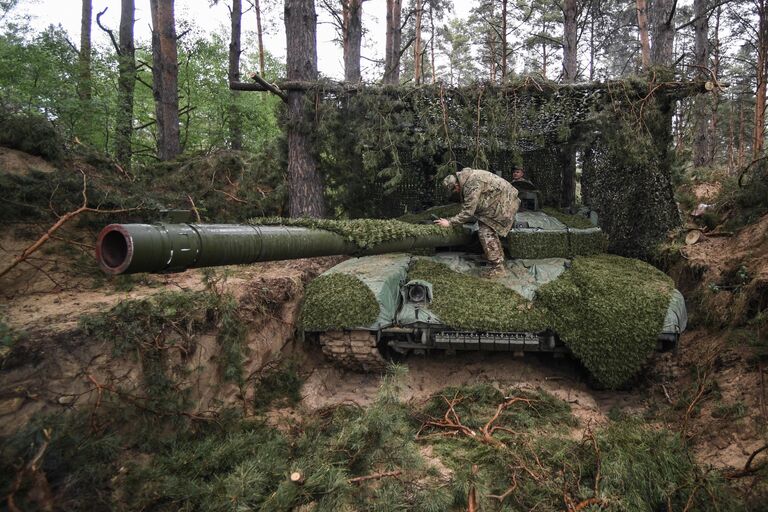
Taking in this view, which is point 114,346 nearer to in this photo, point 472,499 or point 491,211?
point 472,499

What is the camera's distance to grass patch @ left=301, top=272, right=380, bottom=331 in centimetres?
405

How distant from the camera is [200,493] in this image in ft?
7.45

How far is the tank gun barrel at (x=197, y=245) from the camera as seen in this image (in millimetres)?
1676

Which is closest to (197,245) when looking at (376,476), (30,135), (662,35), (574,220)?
(376,476)

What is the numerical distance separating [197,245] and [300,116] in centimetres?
495

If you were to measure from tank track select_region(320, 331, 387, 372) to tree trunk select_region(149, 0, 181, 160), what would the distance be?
6.43 metres

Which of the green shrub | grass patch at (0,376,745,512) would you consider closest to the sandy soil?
grass patch at (0,376,745,512)

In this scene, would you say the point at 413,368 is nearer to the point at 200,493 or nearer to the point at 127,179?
the point at 200,493

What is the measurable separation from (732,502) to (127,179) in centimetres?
678

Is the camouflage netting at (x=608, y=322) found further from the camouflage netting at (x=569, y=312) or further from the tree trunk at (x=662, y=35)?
the tree trunk at (x=662, y=35)

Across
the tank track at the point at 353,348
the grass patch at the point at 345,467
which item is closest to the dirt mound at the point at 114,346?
the grass patch at the point at 345,467

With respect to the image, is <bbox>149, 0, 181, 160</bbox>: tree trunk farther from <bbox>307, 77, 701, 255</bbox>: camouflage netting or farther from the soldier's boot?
the soldier's boot

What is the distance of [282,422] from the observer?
3588mm

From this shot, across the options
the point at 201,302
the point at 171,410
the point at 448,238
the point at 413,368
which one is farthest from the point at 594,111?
the point at 171,410
